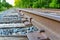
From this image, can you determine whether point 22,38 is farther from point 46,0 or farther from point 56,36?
point 46,0

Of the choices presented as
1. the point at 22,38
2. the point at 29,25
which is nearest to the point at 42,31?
the point at 22,38

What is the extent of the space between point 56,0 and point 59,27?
35.5 feet

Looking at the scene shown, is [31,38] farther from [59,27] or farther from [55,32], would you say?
[59,27]

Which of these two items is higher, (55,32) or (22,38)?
(55,32)

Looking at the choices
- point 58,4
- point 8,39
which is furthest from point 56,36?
point 58,4

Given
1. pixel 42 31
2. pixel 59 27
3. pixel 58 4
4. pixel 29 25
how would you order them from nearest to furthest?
1. pixel 59 27
2. pixel 42 31
3. pixel 29 25
4. pixel 58 4

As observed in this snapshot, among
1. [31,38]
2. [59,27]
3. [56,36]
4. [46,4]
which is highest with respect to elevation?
[59,27]

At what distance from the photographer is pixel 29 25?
491 cm

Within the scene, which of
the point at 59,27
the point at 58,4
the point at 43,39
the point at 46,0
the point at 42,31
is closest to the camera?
the point at 59,27

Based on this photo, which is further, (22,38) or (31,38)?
(22,38)

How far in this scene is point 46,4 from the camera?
16422mm

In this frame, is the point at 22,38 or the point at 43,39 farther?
the point at 22,38

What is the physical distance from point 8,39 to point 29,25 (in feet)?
6.07

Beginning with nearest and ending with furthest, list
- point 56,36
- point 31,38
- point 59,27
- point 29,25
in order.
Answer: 1. point 59,27
2. point 56,36
3. point 31,38
4. point 29,25
